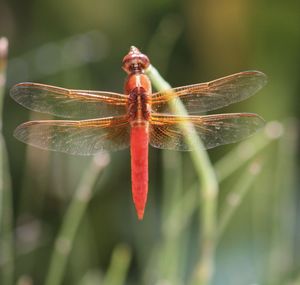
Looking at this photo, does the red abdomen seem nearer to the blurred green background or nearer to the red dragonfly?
the red dragonfly

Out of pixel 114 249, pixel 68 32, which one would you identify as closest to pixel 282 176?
pixel 114 249

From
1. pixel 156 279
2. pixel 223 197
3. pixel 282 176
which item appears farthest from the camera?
pixel 223 197

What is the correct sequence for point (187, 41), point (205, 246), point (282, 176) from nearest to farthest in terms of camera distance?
point (205, 246), point (282, 176), point (187, 41)

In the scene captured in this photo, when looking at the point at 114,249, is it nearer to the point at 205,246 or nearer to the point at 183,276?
the point at 183,276

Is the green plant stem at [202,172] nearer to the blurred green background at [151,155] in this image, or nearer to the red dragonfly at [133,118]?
the red dragonfly at [133,118]

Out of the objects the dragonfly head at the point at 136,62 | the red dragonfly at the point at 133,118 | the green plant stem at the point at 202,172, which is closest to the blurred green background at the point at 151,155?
the green plant stem at the point at 202,172

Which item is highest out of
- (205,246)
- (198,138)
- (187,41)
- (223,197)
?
(187,41)

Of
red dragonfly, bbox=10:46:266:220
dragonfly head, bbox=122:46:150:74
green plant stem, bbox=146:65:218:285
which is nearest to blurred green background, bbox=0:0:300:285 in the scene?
green plant stem, bbox=146:65:218:285
